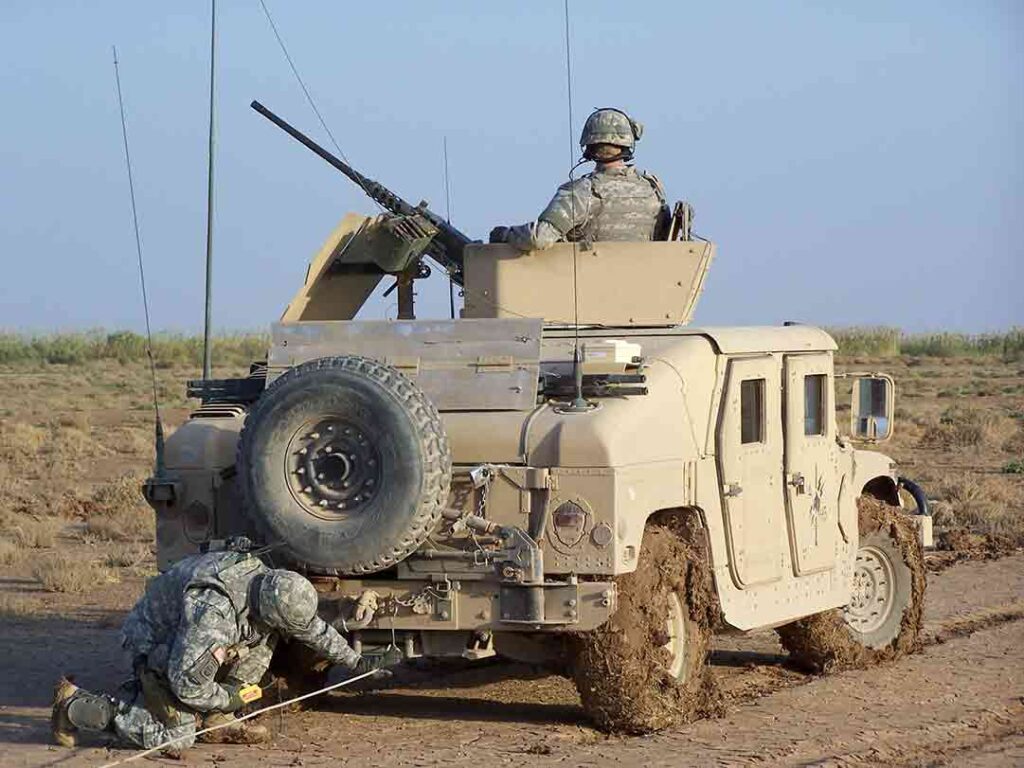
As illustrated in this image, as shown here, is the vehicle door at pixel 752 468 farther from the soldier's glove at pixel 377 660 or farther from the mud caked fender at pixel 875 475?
the soldier's glove at pixel 377 660

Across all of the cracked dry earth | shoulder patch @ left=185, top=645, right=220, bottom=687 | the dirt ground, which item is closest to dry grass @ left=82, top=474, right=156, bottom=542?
the dirt ground

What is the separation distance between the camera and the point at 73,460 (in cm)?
2725

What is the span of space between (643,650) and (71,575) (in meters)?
7.66

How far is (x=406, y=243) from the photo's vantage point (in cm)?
1180

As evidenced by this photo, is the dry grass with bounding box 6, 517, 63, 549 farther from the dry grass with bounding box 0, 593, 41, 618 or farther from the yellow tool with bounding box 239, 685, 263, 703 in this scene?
the yellow tool with bounding box 239, 685, 263, 703

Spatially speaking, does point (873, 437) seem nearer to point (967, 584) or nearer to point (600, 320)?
point (600, 320)

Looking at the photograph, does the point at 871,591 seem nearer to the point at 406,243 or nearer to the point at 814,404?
the point at 814,404

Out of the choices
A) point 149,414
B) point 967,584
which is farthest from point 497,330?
point 149,414

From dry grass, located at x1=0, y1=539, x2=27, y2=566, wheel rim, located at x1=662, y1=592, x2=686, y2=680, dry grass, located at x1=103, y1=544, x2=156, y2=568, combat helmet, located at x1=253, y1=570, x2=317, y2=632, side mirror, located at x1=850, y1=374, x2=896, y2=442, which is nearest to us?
combat helmet, located at x1=253, y1=570, x2=317, y2=632

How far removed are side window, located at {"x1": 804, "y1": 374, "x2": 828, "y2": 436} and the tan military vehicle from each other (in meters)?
0.02

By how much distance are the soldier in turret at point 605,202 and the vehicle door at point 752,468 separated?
1.31m

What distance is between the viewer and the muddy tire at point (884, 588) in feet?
38.9

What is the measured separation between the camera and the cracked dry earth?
883 cm

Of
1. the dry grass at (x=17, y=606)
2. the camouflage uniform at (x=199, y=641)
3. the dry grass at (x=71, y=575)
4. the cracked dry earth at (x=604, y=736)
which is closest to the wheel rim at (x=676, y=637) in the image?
the cracked dry earth at (x=604, y=736)
